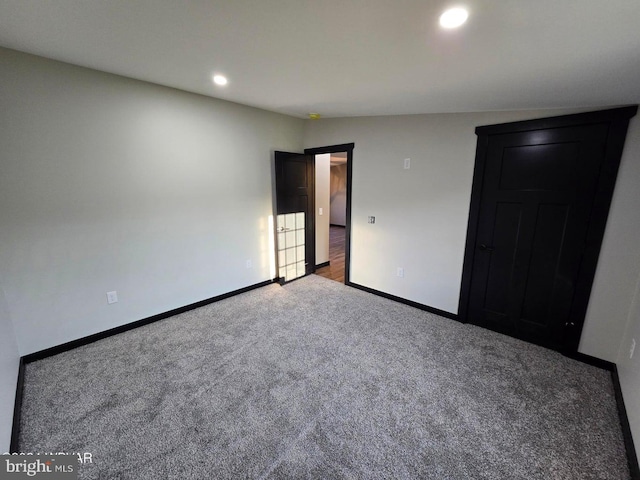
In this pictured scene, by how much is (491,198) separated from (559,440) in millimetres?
1961

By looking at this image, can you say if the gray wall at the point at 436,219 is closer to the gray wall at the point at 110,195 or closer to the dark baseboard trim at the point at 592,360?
the dark baseboard trim at the point at 592,360

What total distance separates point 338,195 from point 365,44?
26.1 feet

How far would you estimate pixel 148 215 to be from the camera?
2756 mm

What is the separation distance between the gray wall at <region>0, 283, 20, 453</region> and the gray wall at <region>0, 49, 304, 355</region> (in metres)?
0.17

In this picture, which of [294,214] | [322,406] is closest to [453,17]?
[322,406]

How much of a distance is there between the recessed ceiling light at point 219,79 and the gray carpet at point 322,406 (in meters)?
2.42

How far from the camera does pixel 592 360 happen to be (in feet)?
7.48

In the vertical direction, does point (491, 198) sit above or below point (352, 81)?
below

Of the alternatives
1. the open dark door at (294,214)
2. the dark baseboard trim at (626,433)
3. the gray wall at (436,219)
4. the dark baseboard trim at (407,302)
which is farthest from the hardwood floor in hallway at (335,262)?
the dark baseboard trim at (626,433)

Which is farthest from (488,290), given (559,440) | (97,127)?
(97,127)

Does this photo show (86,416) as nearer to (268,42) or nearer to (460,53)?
(268,42)

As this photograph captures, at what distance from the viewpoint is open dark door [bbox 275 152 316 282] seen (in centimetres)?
386

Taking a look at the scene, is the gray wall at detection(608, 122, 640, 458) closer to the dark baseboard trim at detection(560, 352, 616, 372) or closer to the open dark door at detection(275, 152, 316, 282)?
the dark baseboard trim at detection(560, 352, 616, 372)

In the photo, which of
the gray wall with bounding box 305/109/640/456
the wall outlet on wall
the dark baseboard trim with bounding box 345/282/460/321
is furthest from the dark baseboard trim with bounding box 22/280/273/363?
the gray wall with bounding box 305/109/640/456
